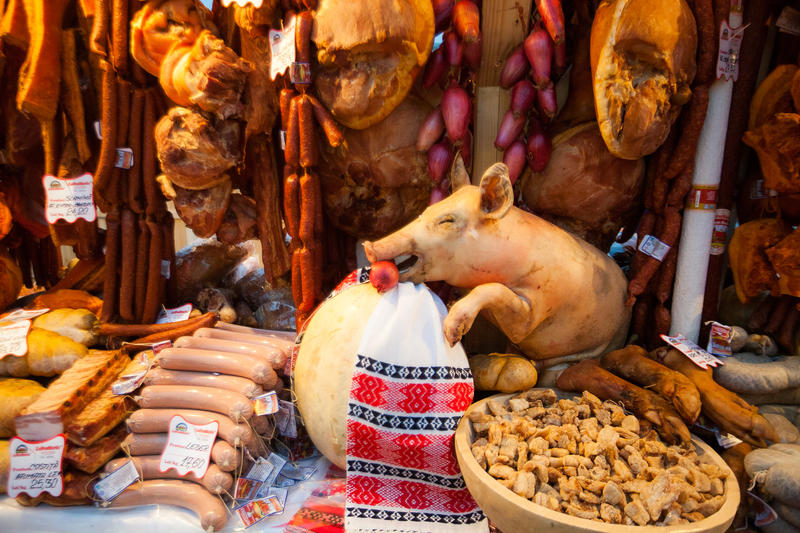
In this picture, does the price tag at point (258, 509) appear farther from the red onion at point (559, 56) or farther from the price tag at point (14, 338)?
the red onion at point (559, 56)

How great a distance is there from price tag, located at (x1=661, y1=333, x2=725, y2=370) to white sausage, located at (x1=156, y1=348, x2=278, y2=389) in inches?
64.6

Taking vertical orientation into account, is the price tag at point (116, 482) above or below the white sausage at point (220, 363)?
below

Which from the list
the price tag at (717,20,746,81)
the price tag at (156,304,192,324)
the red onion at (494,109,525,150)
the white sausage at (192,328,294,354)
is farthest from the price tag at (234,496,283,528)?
the price tag at (717,20,746,81)

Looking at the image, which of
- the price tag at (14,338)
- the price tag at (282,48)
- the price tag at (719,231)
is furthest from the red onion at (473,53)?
the price tag at (14,338)

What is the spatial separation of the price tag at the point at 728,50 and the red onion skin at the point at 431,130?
1.06 m

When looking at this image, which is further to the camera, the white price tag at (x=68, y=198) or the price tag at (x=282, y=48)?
the white price tag at (x=68, y=198)

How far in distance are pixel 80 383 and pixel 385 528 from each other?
1434mm

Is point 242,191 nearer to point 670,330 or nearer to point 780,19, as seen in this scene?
point 670,330

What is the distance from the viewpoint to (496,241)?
5.46 ft

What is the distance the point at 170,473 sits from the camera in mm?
1789

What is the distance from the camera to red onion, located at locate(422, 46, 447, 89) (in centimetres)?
189

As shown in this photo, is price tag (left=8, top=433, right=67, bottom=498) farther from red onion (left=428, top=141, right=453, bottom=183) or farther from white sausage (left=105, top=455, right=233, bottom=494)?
red onion (left=428, top=141, right=453, bottom=183)

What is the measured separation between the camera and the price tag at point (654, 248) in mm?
1906

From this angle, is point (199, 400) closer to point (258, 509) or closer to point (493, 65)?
point (258, 509)
